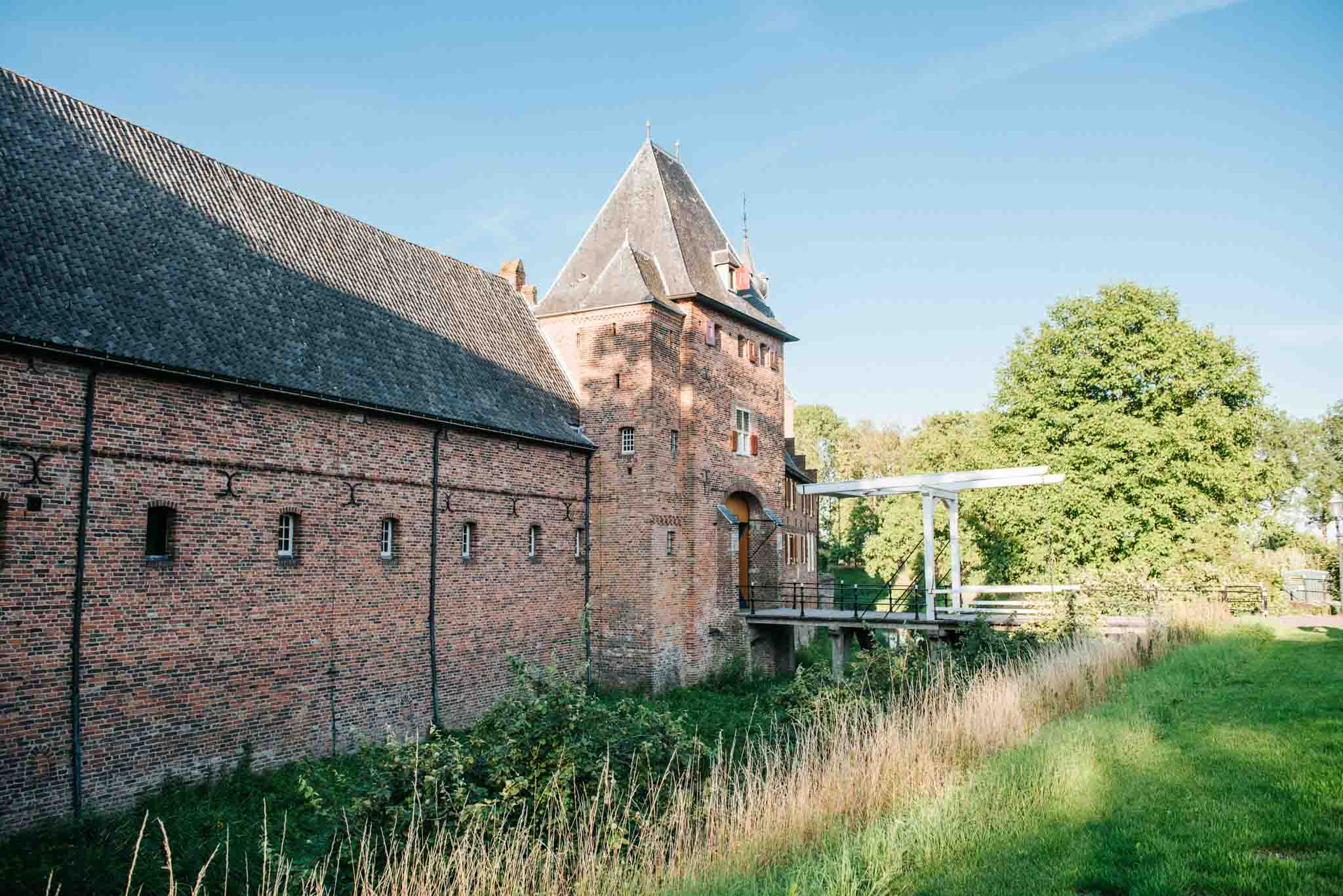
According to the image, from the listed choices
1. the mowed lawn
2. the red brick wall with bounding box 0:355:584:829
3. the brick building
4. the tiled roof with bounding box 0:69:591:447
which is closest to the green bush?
the red brick wall with bounding box 0:355:584:829

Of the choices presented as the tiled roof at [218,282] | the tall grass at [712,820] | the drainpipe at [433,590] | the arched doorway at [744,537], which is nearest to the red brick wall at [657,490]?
the arched doorway at [744,537]

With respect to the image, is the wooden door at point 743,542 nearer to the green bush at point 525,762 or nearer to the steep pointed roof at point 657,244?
the steep pointed roof at point 657,244

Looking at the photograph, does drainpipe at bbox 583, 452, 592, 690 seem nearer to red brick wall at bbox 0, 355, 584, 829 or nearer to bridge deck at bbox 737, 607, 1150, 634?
red brick wall at bbox 0, 355, 584, 829

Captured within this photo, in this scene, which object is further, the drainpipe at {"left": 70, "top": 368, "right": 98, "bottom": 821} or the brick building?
the brick building

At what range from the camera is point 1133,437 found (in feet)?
85.9

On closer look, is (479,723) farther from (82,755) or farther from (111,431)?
(111,431)

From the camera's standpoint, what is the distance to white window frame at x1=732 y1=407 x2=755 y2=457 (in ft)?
72.3

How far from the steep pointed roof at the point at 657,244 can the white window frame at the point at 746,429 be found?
7.86 ft

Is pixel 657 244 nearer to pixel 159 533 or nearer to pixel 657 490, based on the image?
pixel 657 490

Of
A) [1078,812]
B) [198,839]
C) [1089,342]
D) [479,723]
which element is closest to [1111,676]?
[1078,812]

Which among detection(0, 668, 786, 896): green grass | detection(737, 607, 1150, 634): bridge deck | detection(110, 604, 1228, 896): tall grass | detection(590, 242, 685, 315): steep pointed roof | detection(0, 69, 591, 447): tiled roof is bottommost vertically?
detection(0, 668, 786, 896): green grass

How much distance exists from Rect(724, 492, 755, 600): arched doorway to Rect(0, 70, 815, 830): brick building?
569mm

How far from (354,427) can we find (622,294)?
7.80 metres

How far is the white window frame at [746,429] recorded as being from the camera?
72.3ft
